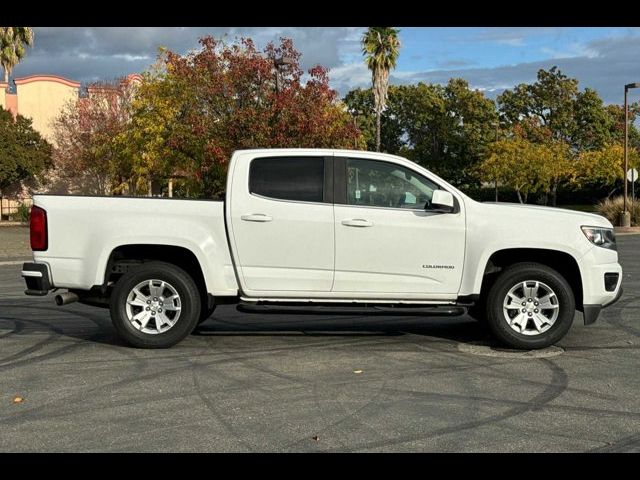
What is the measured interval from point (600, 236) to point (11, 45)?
2251 inches

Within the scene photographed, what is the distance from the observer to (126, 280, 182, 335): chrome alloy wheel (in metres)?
7.31

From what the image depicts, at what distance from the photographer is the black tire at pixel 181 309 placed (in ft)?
23.8

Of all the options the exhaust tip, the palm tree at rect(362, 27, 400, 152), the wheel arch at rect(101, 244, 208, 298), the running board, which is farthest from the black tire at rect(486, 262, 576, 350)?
the palm tree at rect(362, 27, 400, 152)

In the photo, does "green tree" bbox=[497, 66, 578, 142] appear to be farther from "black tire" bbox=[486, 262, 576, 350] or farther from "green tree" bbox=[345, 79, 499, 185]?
"black tire" bbox=[486, 262, 576, 350]

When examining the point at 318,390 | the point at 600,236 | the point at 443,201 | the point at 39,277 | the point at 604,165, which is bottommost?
the point at 318,390

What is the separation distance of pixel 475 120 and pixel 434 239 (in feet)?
180

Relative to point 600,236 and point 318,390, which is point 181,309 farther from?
point 600,236

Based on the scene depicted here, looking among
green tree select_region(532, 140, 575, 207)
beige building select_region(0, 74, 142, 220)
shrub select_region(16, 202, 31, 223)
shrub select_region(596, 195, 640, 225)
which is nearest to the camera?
shrub select_region(596, 195, 640, 225)

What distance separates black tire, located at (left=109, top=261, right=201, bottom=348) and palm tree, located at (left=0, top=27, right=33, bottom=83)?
53.8 m

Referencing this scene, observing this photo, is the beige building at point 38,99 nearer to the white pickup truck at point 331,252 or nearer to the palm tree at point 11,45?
the palm tree at point 11,45

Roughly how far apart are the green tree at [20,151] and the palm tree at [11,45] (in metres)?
8.69

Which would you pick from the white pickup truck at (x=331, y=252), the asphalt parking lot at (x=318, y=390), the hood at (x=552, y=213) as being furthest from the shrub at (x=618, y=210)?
the white pickup truck at (x=331, y=252)

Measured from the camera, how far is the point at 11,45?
55.8 m

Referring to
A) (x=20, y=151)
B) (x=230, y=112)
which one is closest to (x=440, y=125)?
(x=20, y=151)
